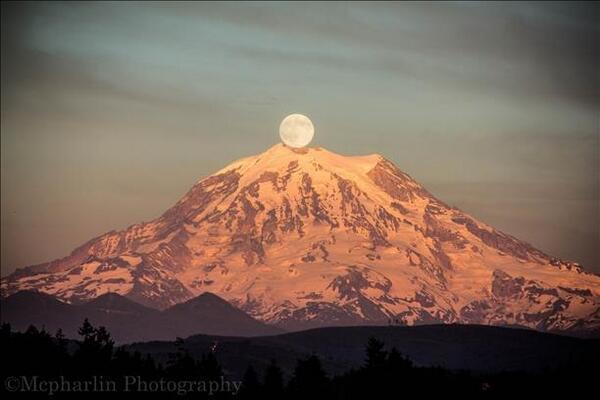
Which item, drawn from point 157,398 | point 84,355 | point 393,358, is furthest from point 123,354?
point 393,358

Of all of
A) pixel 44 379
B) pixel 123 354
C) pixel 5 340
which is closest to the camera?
pixel 44 379

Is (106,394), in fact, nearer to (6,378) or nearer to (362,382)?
(6,378)

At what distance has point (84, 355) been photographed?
558ft

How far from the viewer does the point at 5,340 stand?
198 metres

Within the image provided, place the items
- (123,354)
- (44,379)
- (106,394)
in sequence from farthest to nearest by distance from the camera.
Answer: (123,354), (44,379), (106,394)

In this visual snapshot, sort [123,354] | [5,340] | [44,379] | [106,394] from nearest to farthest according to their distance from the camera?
[106,394] < [44,379] < [123,354] < [5,340]

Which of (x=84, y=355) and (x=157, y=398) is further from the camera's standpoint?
(x=84, y=355)

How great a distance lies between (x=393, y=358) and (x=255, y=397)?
16654mm

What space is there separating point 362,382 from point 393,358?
389 inches

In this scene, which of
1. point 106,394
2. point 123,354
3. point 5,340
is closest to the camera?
point 106,394

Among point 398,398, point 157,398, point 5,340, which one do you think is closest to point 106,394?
point 157,398

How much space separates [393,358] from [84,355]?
36438 millimetres

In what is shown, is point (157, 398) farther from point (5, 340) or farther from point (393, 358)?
point (5, 340)

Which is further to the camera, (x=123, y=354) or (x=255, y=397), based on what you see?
(x=123, y=354)
